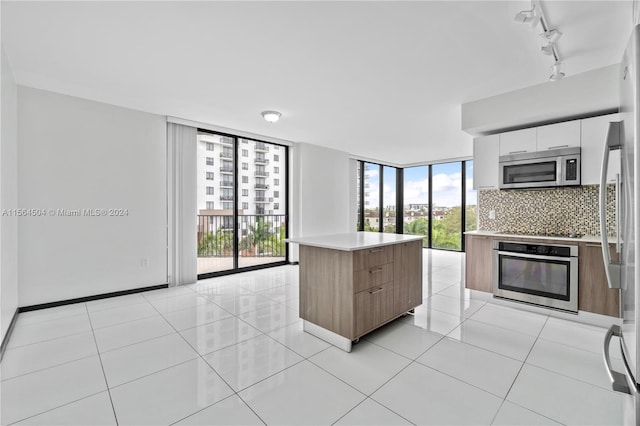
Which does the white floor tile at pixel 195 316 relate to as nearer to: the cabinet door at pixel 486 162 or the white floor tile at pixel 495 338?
the white floor tile at pixel 495 338

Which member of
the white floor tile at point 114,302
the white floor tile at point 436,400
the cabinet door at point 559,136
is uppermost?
the cabinet door at point 559,136

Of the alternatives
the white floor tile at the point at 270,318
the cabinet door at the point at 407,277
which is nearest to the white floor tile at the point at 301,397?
the white floor tile at the point at 270,318

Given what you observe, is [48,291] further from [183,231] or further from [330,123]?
[330,123]

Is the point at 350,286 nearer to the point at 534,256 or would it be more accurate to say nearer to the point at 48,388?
the point at 48,388

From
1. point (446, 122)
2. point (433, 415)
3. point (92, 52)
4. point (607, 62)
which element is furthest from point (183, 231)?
point (607, 62)

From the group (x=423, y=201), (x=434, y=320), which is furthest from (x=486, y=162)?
(x=423, y=201)

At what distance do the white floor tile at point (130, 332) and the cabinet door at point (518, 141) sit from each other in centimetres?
434

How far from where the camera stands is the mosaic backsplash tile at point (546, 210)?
11.0 ft

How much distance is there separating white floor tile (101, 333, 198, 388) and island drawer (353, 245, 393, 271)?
4.97ft

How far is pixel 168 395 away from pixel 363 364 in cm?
135

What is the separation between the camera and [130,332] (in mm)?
2766

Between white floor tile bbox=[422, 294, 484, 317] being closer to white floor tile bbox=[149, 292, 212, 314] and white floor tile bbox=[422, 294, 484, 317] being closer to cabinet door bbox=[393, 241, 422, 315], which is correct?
cabinet door bbox=[393, 241, 422, 315]

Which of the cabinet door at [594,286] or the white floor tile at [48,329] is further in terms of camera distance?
the cabinet door at [594,286]

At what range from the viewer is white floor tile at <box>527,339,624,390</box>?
2030mm
